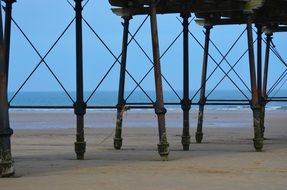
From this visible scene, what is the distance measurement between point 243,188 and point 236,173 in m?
1.88

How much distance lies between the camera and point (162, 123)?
13.9 metres

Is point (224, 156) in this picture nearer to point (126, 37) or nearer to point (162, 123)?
point (162, 123)

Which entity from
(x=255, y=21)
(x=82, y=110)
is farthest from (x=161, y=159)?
(x=255, y=21)

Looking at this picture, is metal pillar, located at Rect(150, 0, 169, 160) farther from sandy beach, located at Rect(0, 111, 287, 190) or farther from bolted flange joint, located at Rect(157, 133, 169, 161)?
sandy beach, located at Rect(0, 111, 287, 190)

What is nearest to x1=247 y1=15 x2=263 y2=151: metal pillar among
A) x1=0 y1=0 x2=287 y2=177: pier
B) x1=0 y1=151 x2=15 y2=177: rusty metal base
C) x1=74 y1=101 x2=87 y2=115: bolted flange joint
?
x1=0 y1=0 x2=287 y2=177: pier

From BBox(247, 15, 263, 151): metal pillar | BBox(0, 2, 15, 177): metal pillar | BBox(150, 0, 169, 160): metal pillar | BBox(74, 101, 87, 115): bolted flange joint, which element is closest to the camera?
BBox(0, 2, 15, 177): metal pillar

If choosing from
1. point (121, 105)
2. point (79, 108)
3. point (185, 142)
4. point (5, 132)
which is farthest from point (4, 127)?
point (185, 142)

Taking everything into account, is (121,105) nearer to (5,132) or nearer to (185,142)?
(185,142)

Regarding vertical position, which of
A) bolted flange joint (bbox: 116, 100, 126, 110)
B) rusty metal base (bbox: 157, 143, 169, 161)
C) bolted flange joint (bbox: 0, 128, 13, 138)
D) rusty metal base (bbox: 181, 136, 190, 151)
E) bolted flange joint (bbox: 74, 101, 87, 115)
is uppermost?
bolted flange joint (bbox: 0, 128, 13, 138)

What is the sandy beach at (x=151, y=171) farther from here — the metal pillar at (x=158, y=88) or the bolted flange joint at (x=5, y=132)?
the bolted flange joint at (x=5, y=132)

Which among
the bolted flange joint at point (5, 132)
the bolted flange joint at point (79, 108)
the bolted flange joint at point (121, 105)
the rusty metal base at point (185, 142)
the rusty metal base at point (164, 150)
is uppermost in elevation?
the bolted flange joint at point (5, 132)

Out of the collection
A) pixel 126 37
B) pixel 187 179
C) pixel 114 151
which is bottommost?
pixel 114 151

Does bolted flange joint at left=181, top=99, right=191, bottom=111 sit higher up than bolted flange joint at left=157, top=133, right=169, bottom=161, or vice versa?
bolted flange joint at left=181, top=99, right=191, bottom=111

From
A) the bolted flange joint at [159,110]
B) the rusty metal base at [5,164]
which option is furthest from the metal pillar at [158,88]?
the rusty metal base at [5,164]
